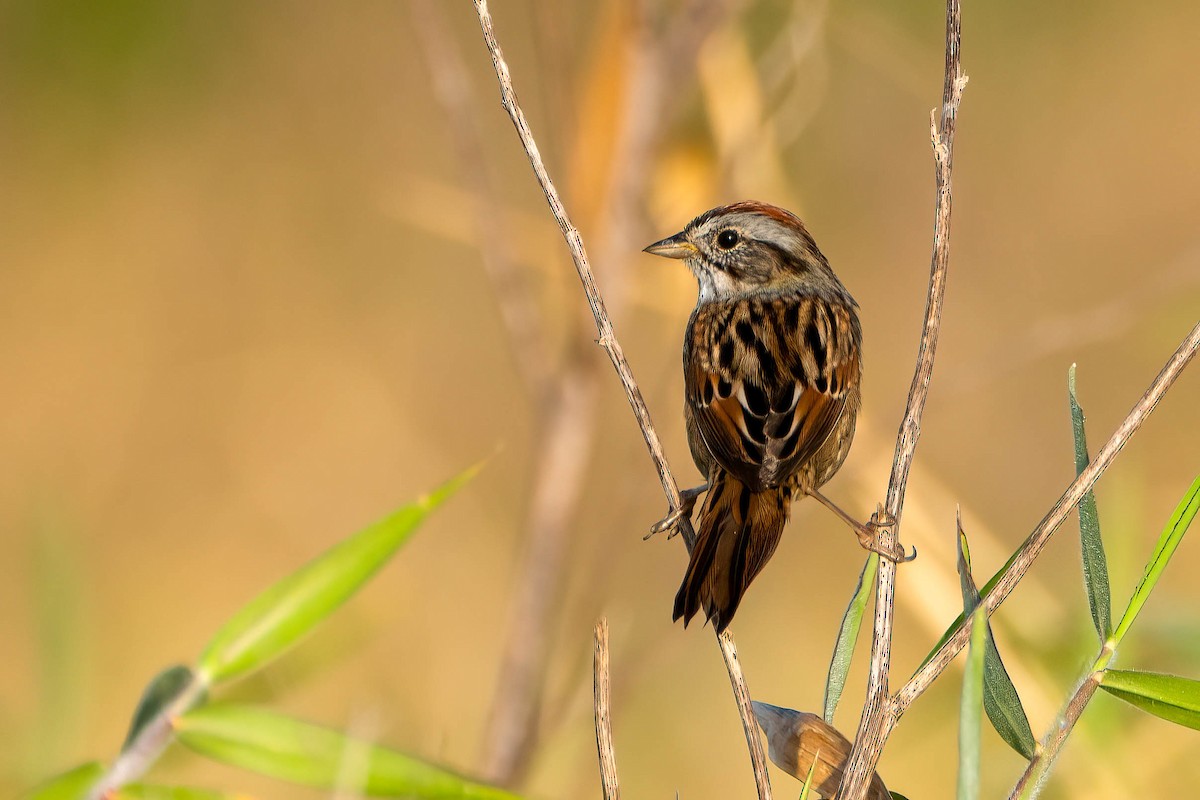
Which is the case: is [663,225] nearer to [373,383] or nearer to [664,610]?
[664,610]

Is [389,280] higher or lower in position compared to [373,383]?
higher

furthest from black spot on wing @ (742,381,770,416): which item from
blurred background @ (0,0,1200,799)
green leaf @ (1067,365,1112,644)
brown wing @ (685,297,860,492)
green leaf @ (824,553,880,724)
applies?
green leaf @ (1067,365,1112,644)

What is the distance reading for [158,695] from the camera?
1075 mm

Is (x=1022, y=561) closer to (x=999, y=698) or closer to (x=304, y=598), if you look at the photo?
(x=999, y=698)

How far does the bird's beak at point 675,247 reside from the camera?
2.52 m

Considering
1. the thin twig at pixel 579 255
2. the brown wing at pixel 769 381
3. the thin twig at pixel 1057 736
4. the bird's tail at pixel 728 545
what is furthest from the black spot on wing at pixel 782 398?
the thin twig at pixel 1057 736

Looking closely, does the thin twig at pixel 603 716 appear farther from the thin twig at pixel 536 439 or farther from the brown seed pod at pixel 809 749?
the thin twig at pixel 536 439

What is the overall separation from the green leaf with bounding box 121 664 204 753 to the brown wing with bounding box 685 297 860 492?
98 centimetres

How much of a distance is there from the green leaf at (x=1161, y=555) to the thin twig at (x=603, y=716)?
475 millimetres

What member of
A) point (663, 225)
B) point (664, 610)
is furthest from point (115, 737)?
point (663, 225)

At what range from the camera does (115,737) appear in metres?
3.80

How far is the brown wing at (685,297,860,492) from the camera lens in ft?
6.42

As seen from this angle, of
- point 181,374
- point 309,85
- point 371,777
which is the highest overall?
point 309,85

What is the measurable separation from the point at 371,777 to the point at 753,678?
3.28 metres
